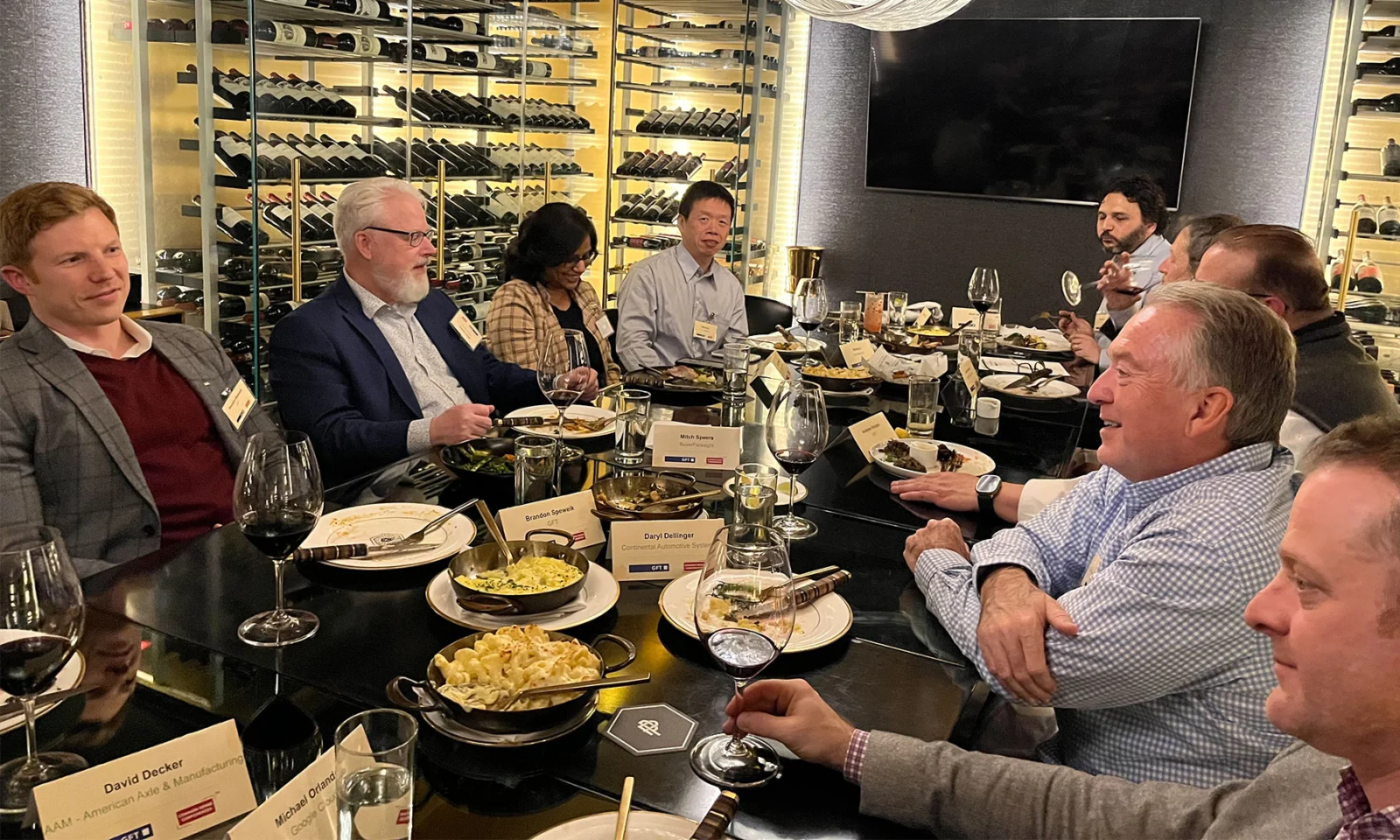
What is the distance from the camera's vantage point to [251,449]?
1.54 metres

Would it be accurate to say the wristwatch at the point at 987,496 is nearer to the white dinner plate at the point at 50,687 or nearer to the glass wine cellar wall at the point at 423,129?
the white dinner plate at the point at 50,687

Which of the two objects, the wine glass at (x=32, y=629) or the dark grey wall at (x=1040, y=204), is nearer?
the wine glass at (x=32, y=629)

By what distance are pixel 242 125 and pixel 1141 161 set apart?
572 centimetres

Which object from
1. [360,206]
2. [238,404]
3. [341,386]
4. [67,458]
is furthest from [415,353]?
[67,458]

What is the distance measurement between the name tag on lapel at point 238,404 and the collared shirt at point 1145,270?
12.5ft

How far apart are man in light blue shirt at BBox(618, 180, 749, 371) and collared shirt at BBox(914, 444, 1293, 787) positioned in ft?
9.97

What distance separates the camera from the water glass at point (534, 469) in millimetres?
2006

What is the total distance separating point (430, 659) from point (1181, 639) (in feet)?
3.38

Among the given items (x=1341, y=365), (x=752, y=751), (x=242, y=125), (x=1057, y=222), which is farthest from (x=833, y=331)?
(x=752, y=751)

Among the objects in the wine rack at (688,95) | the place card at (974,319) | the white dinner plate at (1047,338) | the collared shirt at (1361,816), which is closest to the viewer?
the collared shirt at (1361,816)

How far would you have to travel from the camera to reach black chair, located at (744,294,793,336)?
5598 mm

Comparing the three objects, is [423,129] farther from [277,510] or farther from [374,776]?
[374,776]

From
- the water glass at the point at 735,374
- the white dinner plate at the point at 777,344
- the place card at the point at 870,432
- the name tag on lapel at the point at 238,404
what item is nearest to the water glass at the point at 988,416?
the place card at the point at 870,432

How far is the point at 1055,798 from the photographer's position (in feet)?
4.13
